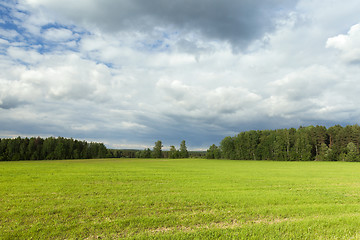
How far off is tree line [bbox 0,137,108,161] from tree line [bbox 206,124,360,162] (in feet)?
316

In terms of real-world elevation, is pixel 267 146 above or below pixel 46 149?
above

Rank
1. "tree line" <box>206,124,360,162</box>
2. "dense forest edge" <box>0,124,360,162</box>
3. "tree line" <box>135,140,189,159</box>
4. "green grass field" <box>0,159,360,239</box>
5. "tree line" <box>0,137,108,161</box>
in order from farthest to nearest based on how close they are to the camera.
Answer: "tree line" <box>135,140,189,159</box> < "tree line" <box>0,137,108,161</box> < "dense forest edge" <box>0,124,360,162</box> < "tree line" <box>206,124,360,162</box> < "green grass field" <box>0,159,360,239</box>

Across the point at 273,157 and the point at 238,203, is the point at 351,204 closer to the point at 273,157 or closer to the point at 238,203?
the point at 238,203

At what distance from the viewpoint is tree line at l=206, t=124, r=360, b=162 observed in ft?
322

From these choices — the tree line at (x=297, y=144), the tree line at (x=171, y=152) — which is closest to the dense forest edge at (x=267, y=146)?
the tree line at (x=297, y=144)

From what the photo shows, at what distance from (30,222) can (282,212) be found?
1394 cm

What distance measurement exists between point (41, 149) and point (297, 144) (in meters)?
143

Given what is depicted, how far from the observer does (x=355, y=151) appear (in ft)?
301

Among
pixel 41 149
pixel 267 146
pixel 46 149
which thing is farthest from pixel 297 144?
pixel 41 149

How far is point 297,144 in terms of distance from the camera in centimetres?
10700

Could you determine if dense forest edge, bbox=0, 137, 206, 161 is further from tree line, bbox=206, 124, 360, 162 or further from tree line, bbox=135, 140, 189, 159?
tree line, bbox=206, 124, 360, 162

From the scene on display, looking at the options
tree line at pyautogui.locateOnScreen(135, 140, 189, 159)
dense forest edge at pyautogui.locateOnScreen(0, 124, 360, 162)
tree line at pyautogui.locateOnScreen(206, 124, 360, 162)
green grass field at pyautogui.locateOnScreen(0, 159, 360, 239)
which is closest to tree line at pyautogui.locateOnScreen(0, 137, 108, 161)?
dense forest edge at pyautogui.locateOnScreen(0, 124, 360, 162)

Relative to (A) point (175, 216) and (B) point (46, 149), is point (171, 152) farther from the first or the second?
(A) point (175, 216)

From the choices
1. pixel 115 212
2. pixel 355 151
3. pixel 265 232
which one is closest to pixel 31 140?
pixel 115 212
